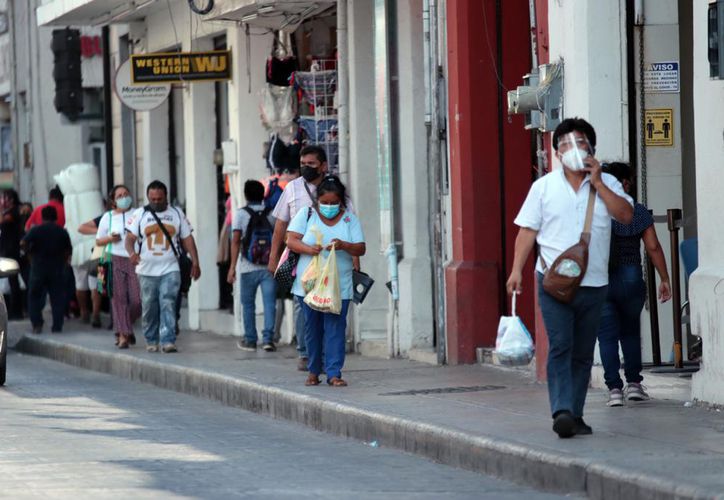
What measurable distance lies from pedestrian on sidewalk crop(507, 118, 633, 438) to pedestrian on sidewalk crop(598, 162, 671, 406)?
139 cm

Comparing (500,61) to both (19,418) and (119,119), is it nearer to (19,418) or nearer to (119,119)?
(19,418)

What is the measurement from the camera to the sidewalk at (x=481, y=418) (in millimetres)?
8938

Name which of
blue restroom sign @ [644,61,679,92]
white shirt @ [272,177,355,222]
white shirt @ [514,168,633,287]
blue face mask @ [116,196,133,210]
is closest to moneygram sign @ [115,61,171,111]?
blue face mask @ [116,196,133,210]

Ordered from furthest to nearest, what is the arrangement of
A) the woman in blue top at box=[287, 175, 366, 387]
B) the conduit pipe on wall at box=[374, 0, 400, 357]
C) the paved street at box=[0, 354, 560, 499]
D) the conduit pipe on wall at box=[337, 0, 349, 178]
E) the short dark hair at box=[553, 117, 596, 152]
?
the conduit pipe on wall at box=[337, 0, 349, 178] < the conduit pipe on wall at box=[374, 0, 400, 357] < the woman in blue top at box=[287, 175, 366, 387] < the short dark hair at box=[553, 117, 596, 152] < the paved street at box=[0, 354, 560, 499]

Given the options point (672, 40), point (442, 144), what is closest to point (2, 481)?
point (672, 40)

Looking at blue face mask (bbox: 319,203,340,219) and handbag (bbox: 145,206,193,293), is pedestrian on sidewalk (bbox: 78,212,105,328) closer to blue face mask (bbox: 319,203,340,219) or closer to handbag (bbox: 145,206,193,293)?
handbag (bbox: 145,206,193,293)

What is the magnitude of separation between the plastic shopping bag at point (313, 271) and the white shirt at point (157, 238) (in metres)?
5.16

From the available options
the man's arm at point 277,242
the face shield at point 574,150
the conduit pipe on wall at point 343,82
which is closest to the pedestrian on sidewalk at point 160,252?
the conduit pipe on wall at point 343,82

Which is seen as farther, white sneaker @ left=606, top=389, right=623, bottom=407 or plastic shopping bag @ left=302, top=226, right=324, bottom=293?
plastic shopping bag @ left=302, top=226, right=324, bottom=293

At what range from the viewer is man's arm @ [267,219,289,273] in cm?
1500

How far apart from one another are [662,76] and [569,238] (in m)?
Answer: 3.51

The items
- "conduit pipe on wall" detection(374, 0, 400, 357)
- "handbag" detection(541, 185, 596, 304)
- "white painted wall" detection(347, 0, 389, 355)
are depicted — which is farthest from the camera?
"white painted wall" detection(347, 0, 389, 355)

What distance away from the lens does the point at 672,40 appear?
43.3 feet

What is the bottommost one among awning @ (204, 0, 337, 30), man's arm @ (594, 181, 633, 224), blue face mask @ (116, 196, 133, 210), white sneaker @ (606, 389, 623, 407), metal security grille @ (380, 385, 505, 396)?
metal security grille @ (380, 385, 505, 396)
